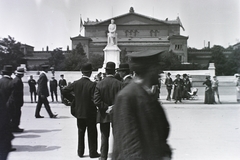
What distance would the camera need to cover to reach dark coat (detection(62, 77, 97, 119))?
22.4 feet

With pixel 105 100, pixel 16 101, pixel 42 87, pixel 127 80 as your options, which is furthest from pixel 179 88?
pixel 105 100

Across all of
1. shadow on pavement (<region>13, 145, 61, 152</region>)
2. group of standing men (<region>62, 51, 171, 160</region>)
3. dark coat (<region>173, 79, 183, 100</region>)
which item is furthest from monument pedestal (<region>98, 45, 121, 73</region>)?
group of standing men (<region>62, 51, 171, 160</region>)

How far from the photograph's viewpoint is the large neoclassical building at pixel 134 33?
322ft

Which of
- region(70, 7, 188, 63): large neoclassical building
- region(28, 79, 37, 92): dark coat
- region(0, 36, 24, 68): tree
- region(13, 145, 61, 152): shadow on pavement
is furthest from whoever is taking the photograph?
region(70, 7, 188, 63): large neoclassical building

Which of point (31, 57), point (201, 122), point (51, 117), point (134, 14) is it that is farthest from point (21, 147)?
point (134, 14)

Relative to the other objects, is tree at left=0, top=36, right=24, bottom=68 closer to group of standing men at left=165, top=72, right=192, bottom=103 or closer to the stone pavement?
group of standing men at left=165, top=72, right=192, bottom=103

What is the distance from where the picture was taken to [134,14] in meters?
104

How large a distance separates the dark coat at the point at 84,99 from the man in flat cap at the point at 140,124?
407 centimetres

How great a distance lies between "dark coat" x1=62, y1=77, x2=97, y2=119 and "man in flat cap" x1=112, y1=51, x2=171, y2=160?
4.07 m

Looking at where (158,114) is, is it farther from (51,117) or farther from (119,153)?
(51,117)

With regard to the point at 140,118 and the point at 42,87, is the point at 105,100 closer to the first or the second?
the point at 140,118

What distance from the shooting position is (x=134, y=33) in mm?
103000

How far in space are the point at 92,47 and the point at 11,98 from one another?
90375mm

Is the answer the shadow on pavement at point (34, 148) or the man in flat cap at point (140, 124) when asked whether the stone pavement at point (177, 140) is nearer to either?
the shadow on pavement at point (34, 148)
